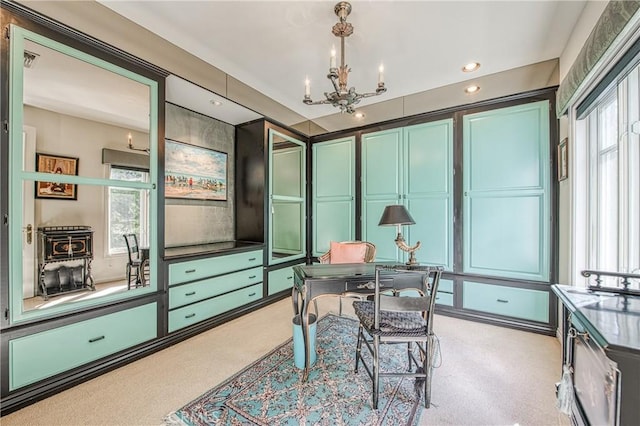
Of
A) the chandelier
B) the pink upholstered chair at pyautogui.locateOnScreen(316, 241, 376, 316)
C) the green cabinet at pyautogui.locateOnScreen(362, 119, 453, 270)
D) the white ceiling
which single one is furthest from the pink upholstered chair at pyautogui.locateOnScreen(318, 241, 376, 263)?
the white ceiling

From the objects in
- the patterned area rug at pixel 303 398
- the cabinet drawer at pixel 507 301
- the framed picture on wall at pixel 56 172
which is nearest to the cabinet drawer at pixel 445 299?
the cabinet drawer at pixel 507 301

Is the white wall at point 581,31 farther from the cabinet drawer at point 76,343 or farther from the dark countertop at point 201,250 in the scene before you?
the cabinet drawer at point 76,343

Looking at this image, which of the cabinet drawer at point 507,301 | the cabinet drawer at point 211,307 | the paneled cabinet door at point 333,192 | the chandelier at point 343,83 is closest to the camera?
the chandelier at point 343,83

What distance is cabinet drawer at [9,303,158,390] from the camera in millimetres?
1708

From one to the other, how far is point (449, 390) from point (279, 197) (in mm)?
2938

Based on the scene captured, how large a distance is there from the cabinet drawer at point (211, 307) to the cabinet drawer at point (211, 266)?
0.29m

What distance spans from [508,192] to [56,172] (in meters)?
4.22

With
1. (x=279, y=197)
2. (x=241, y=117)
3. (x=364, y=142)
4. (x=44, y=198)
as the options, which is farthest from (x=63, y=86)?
(x=364, y=142)

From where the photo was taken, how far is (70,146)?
6.38ft

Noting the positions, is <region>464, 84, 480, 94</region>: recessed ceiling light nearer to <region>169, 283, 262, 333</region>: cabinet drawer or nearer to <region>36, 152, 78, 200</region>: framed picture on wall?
<region>169, 283, 262, 333</region>: cabinet drawer

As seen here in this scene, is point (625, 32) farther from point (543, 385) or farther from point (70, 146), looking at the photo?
point (70, 146)

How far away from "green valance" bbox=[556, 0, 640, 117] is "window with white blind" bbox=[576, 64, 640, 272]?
0.20m

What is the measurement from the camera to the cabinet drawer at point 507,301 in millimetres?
2840

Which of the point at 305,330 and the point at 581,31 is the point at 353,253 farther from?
the point at 581,31
